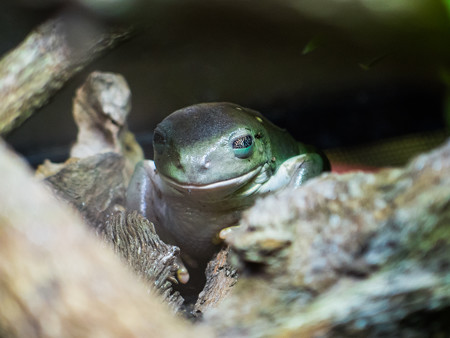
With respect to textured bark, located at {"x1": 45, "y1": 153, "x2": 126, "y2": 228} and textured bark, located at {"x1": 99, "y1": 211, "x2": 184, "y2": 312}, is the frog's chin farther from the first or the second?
textured bark, located at {"x1": 45, "y1": 153, "x2": 126, "y2": 228}

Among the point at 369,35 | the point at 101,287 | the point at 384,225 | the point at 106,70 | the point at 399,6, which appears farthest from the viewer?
the point at 106,70

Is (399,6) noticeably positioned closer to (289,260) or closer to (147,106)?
(289,260)

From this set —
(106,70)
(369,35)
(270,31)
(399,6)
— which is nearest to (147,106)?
(106,70)

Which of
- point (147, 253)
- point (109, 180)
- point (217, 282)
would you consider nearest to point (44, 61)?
point (109, 180)

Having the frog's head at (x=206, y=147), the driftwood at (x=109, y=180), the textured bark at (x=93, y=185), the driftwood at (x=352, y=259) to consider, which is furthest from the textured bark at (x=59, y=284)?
the textured bark at (x=93, y=185)

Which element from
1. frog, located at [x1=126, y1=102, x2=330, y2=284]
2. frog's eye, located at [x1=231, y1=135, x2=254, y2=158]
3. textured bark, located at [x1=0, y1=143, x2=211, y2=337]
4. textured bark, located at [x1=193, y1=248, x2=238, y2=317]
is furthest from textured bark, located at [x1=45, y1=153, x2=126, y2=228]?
textured bark, located at [x1=0, y1=143, x2=211, y2=337]

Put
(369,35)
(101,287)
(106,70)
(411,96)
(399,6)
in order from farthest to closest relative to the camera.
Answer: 1. (411,96)
2. (106,70)
3. (369,35)
4. (399,6)
5. (101,287)
